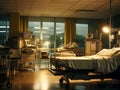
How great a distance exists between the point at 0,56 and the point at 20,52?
4347mm

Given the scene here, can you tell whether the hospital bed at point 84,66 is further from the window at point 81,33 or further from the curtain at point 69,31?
the window at point 81,33

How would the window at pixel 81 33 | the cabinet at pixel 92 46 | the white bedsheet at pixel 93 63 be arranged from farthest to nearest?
the window at pixel 81 33
the cabinet at pixel 92 46
the white bedsheet at pixel 93 63

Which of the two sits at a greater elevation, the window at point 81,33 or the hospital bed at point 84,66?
the window at point 81,33

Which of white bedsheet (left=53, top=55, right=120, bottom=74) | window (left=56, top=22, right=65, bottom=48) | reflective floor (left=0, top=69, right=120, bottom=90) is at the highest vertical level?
window (left=56, top=22, right=65, bottom=48)

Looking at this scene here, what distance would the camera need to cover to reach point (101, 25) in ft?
42.9

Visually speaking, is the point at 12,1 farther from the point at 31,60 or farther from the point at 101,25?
the point at 101,25

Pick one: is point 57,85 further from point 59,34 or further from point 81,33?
point 81,33

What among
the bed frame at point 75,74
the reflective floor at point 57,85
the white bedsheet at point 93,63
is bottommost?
the reflective floor at point 57,85

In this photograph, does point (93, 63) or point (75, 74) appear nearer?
point (93, 63)

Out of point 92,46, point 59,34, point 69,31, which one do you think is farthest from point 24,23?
point 92,46

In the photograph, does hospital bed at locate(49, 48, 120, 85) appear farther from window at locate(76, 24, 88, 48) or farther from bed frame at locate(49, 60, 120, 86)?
window at locate(76, 24, 88, 48)

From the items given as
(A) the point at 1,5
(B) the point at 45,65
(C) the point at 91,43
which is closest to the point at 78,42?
(C) the point at 91,43

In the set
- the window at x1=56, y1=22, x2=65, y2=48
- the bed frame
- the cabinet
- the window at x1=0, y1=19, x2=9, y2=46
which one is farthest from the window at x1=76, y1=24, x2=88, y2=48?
the bed frame

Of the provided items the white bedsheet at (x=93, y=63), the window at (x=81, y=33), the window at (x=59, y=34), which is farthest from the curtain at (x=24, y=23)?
the white bedsheet at (x=93, y=63)
